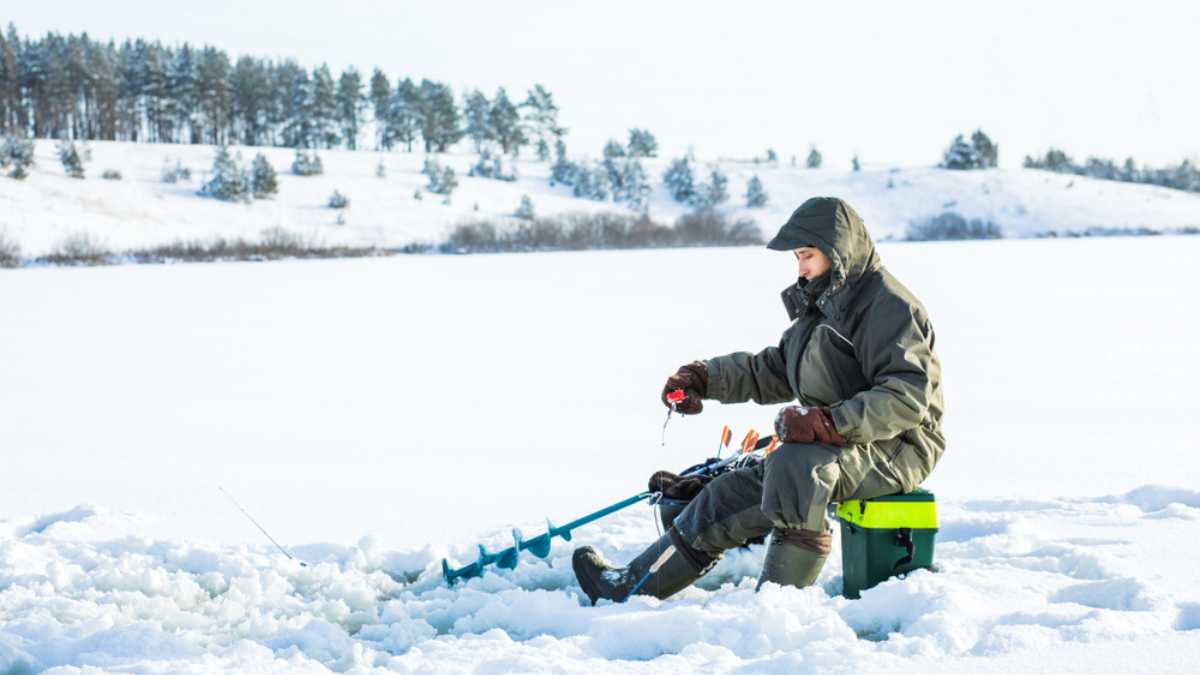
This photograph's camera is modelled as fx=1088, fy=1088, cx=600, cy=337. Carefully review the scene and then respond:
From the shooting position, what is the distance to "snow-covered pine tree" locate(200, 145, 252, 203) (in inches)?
1646

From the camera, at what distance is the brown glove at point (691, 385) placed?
12.2 ft

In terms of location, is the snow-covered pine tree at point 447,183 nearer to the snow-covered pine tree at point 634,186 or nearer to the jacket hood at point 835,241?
the snow-covered pine tree at point 634,186

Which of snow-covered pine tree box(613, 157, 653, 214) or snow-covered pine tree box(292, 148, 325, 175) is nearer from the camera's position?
snow-covered pine tree box(292, 148, 325, 175)

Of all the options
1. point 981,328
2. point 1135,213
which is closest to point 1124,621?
point 981,328

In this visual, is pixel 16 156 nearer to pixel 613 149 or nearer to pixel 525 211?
pixel 525 211

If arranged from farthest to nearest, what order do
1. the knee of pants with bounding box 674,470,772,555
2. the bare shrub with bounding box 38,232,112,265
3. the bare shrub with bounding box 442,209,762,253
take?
1. the bare shrub with bounding box 442,209,762,253
2. the bare shrub with bounding box 38,232,112,265
3. the knee of pants with bounding box 674,470,772,555

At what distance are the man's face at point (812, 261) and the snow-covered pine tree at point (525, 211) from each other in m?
41.3

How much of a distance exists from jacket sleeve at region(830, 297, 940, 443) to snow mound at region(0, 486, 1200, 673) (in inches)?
20.5

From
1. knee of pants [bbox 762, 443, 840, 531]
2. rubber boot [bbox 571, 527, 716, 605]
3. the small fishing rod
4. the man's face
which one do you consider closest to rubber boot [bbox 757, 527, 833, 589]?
knee of pants [bbox 762, 443, 840, 531]

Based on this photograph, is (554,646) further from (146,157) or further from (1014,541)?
(146,157)

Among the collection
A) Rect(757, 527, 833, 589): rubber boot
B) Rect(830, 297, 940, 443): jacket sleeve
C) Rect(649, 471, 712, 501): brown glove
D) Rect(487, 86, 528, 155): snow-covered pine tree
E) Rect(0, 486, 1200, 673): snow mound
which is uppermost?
Rect(487, 86, 528, 155): snow-covered pine tree

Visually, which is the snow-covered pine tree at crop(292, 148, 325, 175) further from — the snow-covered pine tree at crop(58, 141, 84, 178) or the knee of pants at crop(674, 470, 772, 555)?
the knee of pants at crop(674, 470, 772, 555)

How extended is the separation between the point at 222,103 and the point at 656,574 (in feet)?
206

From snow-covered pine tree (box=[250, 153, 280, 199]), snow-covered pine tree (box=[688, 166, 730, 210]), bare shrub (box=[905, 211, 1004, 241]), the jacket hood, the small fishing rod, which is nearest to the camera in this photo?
the jacket hood
